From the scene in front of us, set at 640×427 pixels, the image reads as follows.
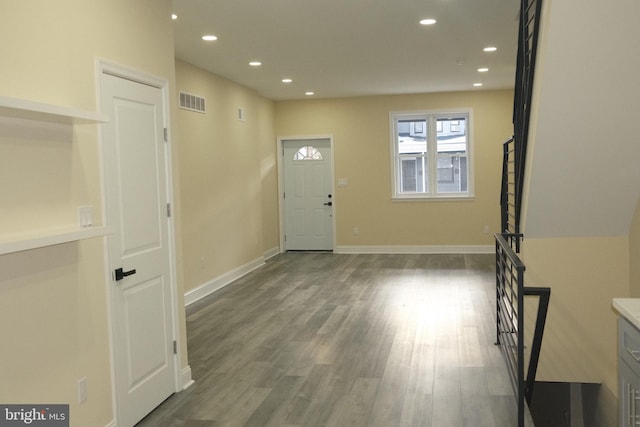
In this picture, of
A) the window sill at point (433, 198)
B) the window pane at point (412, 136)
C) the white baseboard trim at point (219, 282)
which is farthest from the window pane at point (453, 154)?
the white baseboard trim at point (219, 282)

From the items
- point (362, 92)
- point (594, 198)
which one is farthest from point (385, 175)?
point (594, 198)

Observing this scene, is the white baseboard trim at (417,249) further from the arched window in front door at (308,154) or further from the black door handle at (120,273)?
the black door handle at (120,273)

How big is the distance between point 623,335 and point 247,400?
91.3 inches

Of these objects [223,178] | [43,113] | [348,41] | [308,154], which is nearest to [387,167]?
[308,154]

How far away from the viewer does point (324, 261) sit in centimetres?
971

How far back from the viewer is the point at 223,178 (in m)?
7.82

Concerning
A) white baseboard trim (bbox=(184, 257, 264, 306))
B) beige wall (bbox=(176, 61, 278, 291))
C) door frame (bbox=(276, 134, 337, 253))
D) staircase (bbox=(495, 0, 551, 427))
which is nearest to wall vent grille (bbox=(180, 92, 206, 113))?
beige wall (bbox=(176, 61, 278, 291))

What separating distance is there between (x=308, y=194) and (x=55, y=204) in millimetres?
8002

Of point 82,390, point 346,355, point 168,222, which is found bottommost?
point 346,355

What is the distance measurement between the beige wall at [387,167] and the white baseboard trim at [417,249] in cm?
7

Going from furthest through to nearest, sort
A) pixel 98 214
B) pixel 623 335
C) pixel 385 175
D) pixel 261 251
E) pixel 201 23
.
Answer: pixel 385 175
pixel 261 251
pixel 201 23
pixel 98 214
pixel 623 335

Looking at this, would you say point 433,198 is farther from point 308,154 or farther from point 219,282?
point 219,282

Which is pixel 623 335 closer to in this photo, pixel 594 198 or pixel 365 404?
pixel 594 198

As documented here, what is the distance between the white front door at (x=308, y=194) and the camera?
10.7 m
